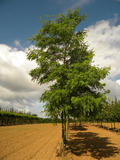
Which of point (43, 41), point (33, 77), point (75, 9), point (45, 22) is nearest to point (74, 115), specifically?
point (33, 77)

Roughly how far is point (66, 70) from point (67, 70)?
0.72ft

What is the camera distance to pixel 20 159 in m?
9.29

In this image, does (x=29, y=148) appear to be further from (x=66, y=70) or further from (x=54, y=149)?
(x=66, y=70)

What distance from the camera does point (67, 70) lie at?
26.7 ft

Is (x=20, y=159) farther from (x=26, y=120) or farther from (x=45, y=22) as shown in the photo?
(x=26, y=120)

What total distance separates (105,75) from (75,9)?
19.5 ft

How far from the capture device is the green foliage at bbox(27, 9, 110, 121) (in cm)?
749

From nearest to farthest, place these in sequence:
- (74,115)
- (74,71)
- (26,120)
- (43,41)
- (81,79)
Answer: (81,79) → (74,71) → (74,115) → (43,41) → (26,120)

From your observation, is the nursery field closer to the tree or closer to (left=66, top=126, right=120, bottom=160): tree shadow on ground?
(left=66, top=126, right=120, bottom=160): tree shadow on ground

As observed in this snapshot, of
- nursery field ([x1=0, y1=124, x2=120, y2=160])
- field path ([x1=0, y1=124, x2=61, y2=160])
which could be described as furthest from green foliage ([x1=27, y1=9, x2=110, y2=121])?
field path ([x1=0, y1=124, x2=61, y2=160])

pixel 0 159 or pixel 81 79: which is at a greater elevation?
pixel 81 79

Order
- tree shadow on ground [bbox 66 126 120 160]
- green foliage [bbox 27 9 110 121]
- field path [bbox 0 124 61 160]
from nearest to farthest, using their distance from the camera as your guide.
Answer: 1. green foliage [bbox 27 9 110 121]
2. field path [bbox 0 124 61 160]
3. tree shadow on ground [bbox 66 126 120 160]

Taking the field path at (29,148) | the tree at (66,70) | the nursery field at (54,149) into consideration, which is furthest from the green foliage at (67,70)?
the field path at (29,148)

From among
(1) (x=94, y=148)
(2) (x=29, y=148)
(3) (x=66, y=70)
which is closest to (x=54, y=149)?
(2) (x=29, y=148)
